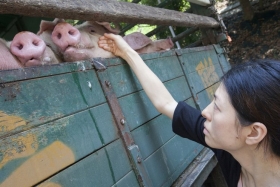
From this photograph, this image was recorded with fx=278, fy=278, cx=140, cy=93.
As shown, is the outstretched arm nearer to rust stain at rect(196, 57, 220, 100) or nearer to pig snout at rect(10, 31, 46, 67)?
pig snout at rect(10, 31, 46, 67)

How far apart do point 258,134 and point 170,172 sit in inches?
35.0

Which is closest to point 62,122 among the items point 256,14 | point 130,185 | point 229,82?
point 130,185

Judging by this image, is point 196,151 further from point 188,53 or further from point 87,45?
point 87,45

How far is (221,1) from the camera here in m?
11.8

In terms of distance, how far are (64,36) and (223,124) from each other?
1.06m

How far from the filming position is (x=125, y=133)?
1692 millimetres

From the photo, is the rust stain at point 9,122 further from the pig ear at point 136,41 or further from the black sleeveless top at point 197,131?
the pig ear at point 136,41

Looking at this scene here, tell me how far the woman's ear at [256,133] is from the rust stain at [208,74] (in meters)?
1.69

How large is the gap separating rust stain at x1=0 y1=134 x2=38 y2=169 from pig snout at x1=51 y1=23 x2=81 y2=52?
0.69 metres

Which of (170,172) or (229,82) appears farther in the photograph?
(170,172)

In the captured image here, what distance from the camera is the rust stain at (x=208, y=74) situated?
3047 mm

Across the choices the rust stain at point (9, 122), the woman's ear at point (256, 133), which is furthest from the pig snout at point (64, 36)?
the woman's ear at point (256, 133)

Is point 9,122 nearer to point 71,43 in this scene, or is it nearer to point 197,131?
point 71,43

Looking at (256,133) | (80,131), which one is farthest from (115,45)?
(256,133)
